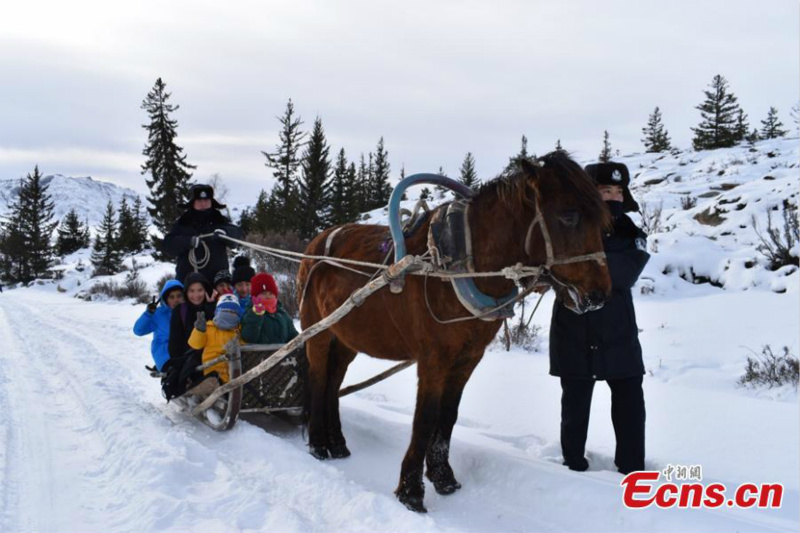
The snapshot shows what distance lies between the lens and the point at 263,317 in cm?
529

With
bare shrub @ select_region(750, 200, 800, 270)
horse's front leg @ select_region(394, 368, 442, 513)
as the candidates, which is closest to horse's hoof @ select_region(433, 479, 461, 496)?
horse's front leg @ select_region(394, 368, 442, 513)

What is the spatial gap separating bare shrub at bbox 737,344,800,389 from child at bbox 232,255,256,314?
5170mm

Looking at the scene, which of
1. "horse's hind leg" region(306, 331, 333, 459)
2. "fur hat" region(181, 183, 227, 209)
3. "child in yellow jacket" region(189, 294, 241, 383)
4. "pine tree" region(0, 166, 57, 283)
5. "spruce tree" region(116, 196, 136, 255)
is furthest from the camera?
"spruce tree" region(116, 196, 136, 255)

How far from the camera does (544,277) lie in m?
3.11

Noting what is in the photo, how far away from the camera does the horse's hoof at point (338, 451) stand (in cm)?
441

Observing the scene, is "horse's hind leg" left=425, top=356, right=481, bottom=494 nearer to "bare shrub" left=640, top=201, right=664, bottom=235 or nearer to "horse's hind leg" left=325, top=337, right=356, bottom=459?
"horse's hind leg" left=325, top=337, right=356, bottom=459

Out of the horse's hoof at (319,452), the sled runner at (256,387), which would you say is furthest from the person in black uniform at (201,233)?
the horse's hoof at (319,452)

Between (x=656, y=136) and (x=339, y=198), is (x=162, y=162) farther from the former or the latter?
(x=656, y=136)

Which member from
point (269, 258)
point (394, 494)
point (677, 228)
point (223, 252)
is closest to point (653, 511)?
point (394, 494)

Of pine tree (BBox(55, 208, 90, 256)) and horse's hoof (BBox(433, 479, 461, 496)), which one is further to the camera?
pine tree (BBox(55, 208, 90, 256))

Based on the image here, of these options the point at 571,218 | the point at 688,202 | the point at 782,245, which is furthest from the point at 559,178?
the point at 688,202

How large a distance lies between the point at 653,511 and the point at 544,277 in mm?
1395

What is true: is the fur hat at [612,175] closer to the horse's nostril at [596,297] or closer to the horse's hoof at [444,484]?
the horse's nostril at [596,297]

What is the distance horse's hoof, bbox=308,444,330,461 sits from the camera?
4371 mm
